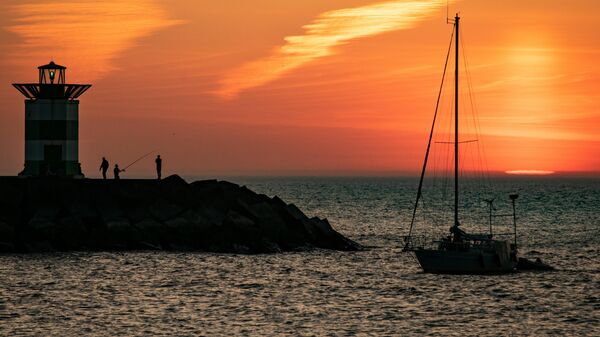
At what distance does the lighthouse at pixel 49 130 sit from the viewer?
5519 cm

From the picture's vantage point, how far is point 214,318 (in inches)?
1303

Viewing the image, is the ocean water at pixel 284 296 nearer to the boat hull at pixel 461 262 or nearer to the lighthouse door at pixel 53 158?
the boat hull at pixel 461 262

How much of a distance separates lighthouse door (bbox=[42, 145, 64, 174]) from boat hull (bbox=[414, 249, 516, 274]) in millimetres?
21261

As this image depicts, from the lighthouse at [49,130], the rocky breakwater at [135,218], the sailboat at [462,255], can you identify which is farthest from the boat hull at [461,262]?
the lighthouse at [49,130]

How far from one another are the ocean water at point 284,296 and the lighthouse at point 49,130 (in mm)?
7998

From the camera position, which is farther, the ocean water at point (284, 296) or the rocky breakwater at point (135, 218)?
the rocky breakwater at point (135, 218)

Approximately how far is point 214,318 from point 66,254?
17987 millimetres

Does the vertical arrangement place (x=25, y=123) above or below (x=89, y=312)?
above

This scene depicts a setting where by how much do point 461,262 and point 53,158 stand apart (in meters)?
23.6

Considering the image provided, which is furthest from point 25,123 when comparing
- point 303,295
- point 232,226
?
point 303,295

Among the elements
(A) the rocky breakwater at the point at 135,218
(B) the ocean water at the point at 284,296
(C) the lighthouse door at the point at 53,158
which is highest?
(C) the lighthouse door at the point at 53,158

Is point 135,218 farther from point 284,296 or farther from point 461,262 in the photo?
point 461,262

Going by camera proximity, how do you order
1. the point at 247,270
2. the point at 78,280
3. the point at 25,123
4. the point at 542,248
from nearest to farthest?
the point at 78,280, the point at 247,270, the point at 25,123, the point at 542,248

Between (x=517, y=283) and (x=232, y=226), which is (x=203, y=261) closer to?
(x=232, y=226)
